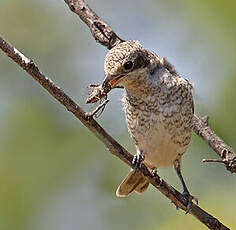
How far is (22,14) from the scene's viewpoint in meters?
7.45

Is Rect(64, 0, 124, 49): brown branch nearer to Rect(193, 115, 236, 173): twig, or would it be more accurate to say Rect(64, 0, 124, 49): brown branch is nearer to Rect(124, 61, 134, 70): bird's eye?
Rect(124, 61, 134, 70): bird's eye

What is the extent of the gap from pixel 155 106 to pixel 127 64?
37cm

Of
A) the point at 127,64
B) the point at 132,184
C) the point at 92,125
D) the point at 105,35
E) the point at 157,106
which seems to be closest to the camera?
the point at 92,125

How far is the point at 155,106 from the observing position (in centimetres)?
454

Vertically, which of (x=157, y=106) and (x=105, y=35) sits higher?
(x=105, y=35)

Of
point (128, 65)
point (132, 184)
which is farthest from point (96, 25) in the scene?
point (132, 184)

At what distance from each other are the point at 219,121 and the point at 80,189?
1.74 metres

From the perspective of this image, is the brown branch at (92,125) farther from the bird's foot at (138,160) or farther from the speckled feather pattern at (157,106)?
the speckled feather pattern at (157,106)

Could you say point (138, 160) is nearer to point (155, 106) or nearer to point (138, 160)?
point (138, 160)

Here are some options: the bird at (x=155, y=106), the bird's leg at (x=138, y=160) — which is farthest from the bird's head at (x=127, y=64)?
the bird's leg at (x=138, y=160)

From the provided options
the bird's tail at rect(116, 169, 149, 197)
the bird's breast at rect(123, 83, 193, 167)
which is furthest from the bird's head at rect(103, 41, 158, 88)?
the bird's tail at rect(116, 169, 149, 197)

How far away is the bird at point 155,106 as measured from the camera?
4.41m

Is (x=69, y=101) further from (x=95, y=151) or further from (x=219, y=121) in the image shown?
(x=95, y=151)

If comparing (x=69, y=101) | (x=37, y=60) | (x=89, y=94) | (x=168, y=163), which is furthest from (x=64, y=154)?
(x=69, y=101)
